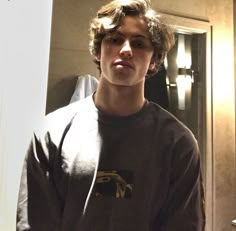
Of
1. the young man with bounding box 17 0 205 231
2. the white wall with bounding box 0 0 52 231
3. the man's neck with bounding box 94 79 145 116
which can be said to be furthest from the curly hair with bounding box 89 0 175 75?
the white wall with bounding box 0 0 52 231

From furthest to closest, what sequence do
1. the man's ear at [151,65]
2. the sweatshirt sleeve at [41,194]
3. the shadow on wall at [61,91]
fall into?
the shadow on wall at [61,91] < the man's ear at [151,65] < the sweatshirt sleeve at [41,194]

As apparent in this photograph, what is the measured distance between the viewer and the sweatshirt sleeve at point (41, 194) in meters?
0.71

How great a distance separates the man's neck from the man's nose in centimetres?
8

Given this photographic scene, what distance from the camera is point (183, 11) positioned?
4.18ft

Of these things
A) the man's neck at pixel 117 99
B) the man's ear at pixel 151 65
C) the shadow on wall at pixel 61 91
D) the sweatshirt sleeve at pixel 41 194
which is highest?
the man's ear at pixel 151 65

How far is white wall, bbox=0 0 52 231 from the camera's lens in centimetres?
87

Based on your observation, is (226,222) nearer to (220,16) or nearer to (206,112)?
(206,112)

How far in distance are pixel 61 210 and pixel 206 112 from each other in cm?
81

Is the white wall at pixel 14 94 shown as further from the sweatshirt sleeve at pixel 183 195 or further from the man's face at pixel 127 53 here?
the sweatshirt sleeve at pixel 183 195

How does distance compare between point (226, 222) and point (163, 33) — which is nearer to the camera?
point (163, 33)

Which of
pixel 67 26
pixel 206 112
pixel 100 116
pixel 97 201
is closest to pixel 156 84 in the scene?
pixel 206 112

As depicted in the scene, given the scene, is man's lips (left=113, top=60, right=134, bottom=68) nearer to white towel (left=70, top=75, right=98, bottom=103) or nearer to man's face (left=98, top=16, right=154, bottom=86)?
man's face (left=98, top=16, right=154, bottom=86)

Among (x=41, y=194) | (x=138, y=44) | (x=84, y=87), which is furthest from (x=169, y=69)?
(x=41, y=194)

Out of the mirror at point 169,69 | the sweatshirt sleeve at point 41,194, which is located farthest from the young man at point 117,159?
the mirror at point 169,69
